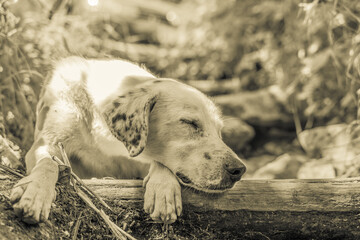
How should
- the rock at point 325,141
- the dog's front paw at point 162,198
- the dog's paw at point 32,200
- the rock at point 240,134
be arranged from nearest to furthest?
the dog's paw at point 32,200
the dog's front paw at point 162,198
the rock at point 325,141
the rock at point 240,134

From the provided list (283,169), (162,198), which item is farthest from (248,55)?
(162,198)

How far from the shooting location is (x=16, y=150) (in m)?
2.86

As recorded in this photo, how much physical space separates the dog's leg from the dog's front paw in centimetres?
43

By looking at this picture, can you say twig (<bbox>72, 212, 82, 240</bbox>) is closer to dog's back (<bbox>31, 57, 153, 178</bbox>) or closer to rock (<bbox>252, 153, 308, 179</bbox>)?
dog's back (<bbox>31, 57, 153, 178</bbox>)

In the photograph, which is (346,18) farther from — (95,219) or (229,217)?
(95,219)

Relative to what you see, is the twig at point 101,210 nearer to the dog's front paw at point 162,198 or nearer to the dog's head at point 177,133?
the dog's front paw at point 162,198

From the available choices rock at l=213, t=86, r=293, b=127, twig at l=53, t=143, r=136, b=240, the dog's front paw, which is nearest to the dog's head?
the dog's front paw

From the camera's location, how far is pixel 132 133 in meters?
2.31

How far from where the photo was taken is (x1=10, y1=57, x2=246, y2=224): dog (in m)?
2.11

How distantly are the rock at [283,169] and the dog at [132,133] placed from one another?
90.8 inches

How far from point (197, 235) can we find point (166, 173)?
0.40m

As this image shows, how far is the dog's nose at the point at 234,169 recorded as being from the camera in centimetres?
214

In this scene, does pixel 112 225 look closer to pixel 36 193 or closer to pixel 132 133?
pixel 36 193

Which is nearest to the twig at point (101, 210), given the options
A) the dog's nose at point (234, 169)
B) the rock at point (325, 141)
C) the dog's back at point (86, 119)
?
the dog's nose at point (234, 169)
